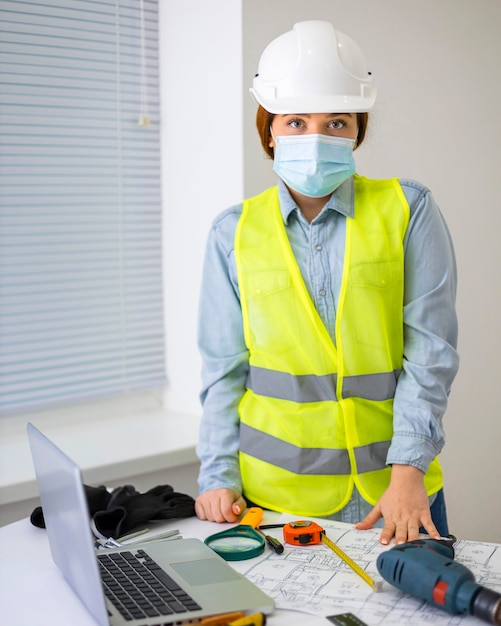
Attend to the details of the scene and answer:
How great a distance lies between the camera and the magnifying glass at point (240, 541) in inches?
54.8

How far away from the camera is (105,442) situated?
2.55 meters

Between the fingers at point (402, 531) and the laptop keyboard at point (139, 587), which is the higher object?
the laptop keyboard at point (139, 587)

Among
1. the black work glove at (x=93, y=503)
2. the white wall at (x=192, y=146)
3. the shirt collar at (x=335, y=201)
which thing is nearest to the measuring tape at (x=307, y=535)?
the black work glove at (x=93, y=503)

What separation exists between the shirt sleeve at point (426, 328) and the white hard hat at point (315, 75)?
23 cm

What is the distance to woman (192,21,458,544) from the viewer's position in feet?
5.45

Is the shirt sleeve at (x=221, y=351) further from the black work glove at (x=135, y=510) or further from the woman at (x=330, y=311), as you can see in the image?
the black work glove at (x=135, y=510)

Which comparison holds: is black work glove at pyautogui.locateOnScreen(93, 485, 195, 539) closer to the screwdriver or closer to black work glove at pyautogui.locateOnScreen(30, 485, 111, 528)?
black work glove at pyautogui.locateOnScreen(30, 485, 111, 528)

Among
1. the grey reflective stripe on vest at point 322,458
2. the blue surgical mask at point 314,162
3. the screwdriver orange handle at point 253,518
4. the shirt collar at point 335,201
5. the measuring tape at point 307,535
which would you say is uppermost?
the blue surgical mask at point 314,162

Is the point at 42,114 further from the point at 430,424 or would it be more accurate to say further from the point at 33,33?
the point at 430,424

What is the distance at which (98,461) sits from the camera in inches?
93.4

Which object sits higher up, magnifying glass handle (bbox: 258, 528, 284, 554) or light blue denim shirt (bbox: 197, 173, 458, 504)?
light blue denim shirt (bbox: 197, 173, 458, 504)

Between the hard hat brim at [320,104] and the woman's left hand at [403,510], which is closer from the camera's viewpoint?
the woman's left hand at [403,510]

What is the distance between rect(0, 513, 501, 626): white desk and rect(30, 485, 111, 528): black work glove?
2 centimetres

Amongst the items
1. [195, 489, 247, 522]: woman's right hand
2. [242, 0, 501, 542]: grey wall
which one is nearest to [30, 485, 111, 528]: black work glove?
[195, 489, 247, 522]: woman's right hand
